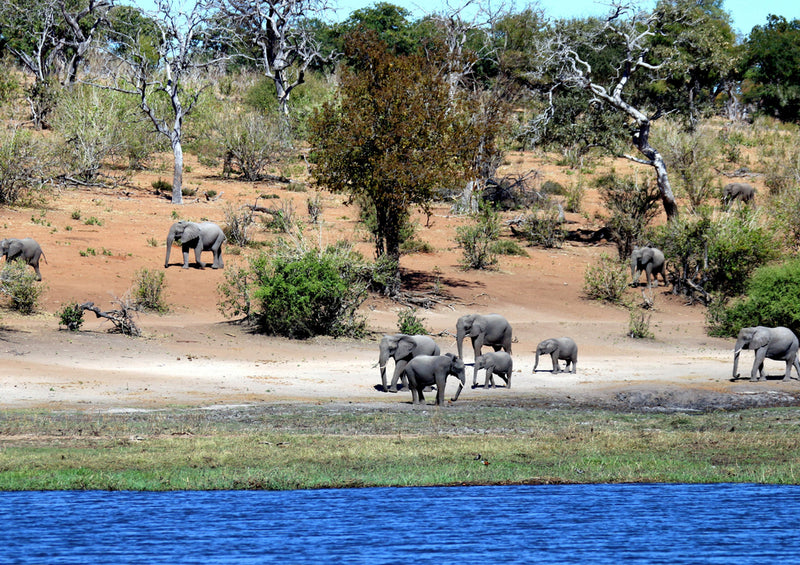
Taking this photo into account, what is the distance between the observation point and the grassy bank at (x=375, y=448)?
42.0ft

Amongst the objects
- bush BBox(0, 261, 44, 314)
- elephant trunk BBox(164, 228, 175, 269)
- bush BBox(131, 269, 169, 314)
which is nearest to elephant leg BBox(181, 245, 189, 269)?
elephant trunk BBox(164, 228, 175, 269)

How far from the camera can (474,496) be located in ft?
40.7

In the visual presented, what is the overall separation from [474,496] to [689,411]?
740 cm

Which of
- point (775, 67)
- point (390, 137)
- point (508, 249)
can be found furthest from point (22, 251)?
point (775, 67)

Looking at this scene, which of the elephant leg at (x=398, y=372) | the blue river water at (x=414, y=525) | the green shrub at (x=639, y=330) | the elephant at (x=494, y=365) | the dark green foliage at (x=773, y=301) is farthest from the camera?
the green shrub at (x=639, y=330)

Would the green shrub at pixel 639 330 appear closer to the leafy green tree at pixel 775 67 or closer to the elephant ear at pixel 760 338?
the elephant ear at pixel 760 338

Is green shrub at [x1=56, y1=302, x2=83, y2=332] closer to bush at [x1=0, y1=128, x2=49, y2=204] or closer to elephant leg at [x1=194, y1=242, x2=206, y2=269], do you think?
elephant leg at [x1=194, y1=242, x2=206, y2=269]

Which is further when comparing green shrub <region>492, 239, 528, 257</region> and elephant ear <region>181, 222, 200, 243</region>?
green shrub <region>492, 239, 528, 257</region>

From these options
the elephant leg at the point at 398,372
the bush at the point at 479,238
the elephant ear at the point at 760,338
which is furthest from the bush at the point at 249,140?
the elephant ear at the point at 760,338

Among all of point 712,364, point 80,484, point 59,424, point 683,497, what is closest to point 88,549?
point 80,484

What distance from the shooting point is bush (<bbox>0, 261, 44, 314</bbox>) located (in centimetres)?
2466

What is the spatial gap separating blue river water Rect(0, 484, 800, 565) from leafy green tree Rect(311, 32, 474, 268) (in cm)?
1877

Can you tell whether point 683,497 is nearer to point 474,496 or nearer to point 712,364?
A: point 474,496

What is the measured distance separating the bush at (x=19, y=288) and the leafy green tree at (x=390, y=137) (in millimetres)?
9592
